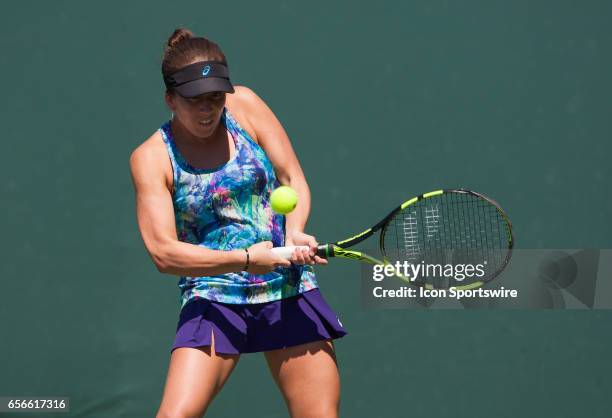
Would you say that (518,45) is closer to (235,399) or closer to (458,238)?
(458,238)

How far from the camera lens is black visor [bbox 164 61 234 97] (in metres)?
3.27

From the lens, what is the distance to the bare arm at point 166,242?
331 cm

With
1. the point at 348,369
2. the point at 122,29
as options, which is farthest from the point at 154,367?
the point at 122,29

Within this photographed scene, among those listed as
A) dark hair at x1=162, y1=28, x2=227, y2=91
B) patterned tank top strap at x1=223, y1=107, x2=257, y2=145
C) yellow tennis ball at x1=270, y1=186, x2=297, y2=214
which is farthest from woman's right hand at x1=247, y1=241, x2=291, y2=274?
dark hair at x1=162, y1=28, x2=227, y2=91

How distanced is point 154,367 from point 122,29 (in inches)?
48.9

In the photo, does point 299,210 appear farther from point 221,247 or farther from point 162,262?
point 162,262

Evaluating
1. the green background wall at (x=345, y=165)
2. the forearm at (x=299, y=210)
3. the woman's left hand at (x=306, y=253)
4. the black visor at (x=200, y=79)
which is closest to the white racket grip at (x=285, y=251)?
the woman's left hand at (x=306, y=253)

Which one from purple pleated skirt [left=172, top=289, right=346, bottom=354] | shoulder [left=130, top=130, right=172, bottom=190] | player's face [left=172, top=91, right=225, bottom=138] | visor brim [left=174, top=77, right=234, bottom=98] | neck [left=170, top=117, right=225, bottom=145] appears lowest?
purple pleated skirt [left=172, top=289, right=346, bottom=354]

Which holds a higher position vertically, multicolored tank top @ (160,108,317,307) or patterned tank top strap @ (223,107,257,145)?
patterned tank top strap @ (223,107,257,145)

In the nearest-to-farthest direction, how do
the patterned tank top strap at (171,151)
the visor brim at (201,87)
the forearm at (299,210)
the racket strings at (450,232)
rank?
the visor brim at (201,87)
the patterned tank top strap at (171,151)
the forearm at (299,210)
the racket strings at (450,232)

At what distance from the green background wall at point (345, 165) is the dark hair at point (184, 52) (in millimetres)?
1308

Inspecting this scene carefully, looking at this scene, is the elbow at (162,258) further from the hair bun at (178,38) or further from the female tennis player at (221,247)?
the hair bun at (178,38)

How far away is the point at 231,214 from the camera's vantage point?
11.2 feet

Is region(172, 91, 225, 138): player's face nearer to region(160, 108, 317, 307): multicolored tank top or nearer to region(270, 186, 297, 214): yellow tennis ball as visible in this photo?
region(160, 108, 317, 307): multicolored tank top
